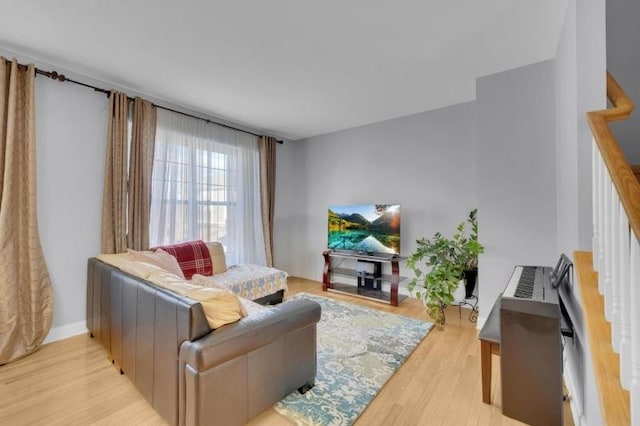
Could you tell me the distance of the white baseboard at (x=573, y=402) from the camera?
4.82 ft

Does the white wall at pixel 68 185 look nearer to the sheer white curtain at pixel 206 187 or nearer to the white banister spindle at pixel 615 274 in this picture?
the sheer white curtain at pixel 206 187

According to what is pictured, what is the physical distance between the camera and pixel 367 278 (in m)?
3.81

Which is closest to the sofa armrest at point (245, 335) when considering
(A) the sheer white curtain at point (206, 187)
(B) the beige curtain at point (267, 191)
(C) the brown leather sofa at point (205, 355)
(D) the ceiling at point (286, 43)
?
(C) the brown leather sofa at point (205, 355)

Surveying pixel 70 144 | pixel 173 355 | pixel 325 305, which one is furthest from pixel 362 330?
pixel 70 144

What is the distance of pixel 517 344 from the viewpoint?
1460 mm

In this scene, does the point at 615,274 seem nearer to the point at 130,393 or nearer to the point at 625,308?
the point at 625,308

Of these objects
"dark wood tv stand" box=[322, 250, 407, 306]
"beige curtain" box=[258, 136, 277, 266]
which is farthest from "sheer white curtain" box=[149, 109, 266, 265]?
"dark wood tv stand" box=[322, 250, 407, 306]

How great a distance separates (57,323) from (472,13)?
4.24 meters

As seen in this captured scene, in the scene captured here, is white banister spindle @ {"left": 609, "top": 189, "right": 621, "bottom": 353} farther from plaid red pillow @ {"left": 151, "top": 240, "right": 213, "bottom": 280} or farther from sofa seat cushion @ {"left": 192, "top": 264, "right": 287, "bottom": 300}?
plaid red pillow @ {"left": 151, "top": 240, "right": 213, "bottom": 280}

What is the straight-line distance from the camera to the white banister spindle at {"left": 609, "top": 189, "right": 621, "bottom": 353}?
901mm

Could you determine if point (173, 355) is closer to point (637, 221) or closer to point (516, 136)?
point (637, 221)

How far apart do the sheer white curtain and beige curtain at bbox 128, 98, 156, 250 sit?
153 mm

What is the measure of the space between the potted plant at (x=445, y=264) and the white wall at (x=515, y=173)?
245mm

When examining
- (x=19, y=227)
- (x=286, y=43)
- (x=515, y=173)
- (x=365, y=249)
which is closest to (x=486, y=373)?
(x=515, y=173)
